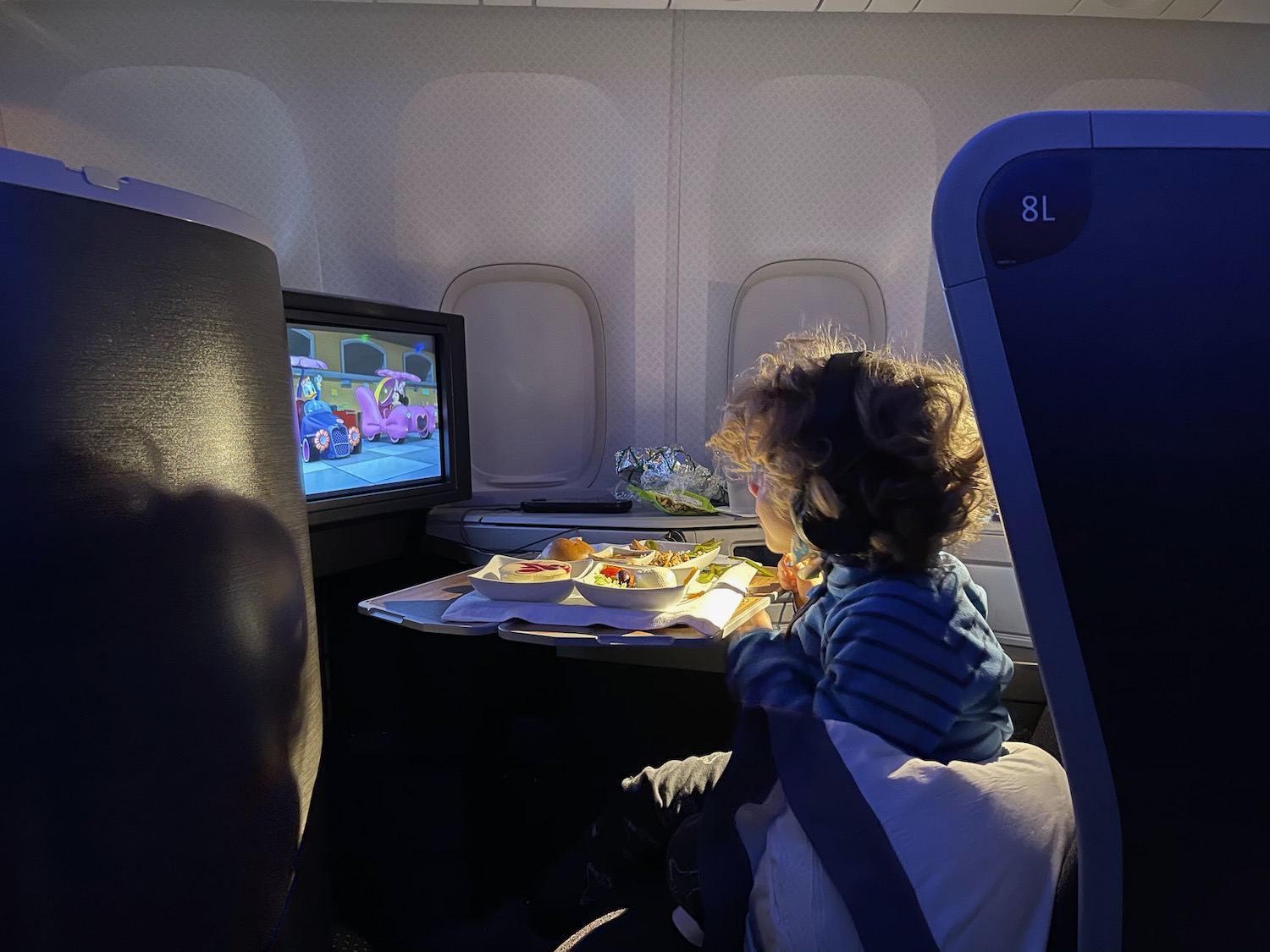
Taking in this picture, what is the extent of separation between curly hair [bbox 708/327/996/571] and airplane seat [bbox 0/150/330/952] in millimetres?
654

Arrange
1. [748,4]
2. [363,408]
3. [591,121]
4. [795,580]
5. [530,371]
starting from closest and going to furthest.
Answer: [795,580], [363,408], [748,4], [591,121], [530,371]

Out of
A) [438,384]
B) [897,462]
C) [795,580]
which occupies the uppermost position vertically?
[438,384]

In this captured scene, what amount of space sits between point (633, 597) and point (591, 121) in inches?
70.8

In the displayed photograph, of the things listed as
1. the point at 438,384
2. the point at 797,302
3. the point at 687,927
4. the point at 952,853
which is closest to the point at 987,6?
the point at 797,302

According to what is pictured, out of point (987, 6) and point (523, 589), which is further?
point (987, 6)

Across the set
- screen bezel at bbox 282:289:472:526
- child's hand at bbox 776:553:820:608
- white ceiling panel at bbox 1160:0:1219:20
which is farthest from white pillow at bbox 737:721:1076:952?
white ceiling panel at bbox 1160:0:1219:20

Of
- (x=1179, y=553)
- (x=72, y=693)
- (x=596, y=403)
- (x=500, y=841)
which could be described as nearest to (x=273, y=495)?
(x=72, y=693)

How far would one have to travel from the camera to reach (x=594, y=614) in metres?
1.19

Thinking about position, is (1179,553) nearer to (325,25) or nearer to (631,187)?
(631,187)

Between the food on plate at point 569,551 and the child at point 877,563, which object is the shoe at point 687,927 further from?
the food on plate at point 569,551

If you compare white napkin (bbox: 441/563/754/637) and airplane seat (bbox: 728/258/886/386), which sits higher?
airplane seat (bbox: 728/258/886/386)

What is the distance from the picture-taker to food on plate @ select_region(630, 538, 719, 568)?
4.80ft

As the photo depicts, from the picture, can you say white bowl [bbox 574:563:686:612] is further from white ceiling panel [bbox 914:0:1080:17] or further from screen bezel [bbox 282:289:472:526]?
white ceiling panel [bbox 914:0:1080:17]

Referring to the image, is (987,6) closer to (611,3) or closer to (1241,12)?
(1241,12)
